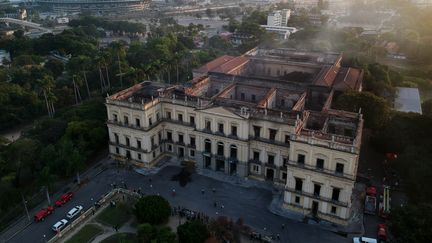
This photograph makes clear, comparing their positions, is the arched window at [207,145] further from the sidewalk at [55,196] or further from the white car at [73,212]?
the white car at [73,212]

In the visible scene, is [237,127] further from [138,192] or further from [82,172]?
[82,172]

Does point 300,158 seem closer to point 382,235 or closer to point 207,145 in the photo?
point 382,235

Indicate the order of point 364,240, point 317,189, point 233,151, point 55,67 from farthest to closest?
point 55,67
point 233,151
point 317,189
point 364,240

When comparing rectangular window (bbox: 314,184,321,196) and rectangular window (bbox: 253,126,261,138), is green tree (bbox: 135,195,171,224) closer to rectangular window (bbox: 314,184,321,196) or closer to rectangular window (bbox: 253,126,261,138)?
rectangular window (bbox: 253,126,261,138)

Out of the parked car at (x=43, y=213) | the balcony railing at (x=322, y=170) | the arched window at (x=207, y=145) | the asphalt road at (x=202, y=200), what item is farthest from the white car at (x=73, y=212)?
the balcony railing at (x=322, y=170)

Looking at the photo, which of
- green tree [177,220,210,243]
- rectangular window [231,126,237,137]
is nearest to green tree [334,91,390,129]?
rectangular window [231,126,237,137]

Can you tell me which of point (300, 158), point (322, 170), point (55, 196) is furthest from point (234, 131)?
point (55, 196)
